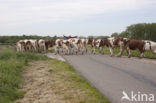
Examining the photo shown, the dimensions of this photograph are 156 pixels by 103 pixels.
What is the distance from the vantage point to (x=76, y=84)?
810cm

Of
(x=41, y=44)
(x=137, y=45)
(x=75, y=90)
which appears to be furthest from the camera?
(x=41, y=44)

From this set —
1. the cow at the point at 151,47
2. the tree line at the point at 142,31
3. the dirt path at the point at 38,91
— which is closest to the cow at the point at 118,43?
the cow at the point at 151,47

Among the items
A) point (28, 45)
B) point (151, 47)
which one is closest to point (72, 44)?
point (28, 45)

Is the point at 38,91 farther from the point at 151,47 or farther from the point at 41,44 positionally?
the point at 41,44

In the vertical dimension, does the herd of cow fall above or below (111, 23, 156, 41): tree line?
below

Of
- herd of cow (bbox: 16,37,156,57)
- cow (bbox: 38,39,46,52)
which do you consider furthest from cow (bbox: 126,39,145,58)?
cow (bbox: 38,39,46,52)

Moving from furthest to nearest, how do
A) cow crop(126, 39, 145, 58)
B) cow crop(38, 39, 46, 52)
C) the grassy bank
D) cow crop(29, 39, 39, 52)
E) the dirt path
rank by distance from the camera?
cow crop(29, 39, 39, 52), cow crop(38, 39, 46, 52), cow crop(126, 39, 145, 58), the dirt path, the grassy bank

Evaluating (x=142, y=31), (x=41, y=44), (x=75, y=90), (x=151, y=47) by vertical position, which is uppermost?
(x=142, y=31)

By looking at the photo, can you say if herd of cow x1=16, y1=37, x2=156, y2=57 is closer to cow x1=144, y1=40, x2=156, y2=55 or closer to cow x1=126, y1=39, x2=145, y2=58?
cow x1=126, y1=39, x2=145, y2=58

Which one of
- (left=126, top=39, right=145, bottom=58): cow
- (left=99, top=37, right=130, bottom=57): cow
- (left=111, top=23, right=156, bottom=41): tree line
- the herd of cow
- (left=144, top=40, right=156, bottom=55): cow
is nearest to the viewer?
(left=144, top=40, right=156, bottom=55): cow

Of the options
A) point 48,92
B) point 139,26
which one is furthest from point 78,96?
point 139,26

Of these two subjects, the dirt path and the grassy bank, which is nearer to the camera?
the grassy bank

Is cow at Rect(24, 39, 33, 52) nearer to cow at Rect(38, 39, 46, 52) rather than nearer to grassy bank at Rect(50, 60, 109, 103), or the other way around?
cow at Rect(38, 39, 46, 52)

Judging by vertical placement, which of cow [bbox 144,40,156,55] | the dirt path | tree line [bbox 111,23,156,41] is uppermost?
tree line [bbox 111,23,156,41]
